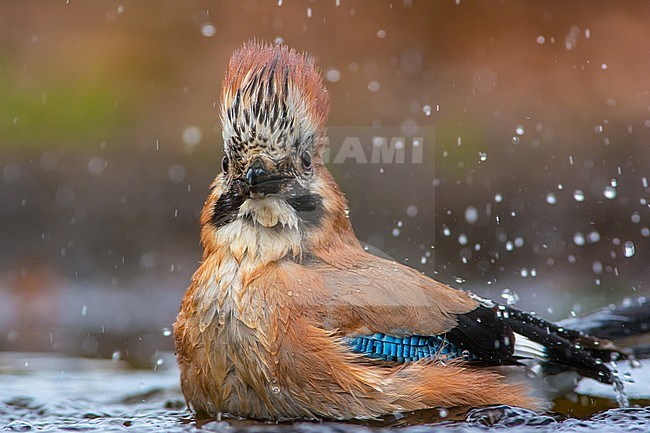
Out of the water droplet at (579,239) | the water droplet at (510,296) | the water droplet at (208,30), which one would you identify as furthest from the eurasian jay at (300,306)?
the water droplet at (208,30)

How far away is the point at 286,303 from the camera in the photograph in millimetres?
4211

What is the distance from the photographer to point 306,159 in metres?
4.45

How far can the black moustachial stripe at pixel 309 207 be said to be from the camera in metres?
4.46

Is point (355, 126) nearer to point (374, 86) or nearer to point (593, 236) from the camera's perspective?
point (374, 86)

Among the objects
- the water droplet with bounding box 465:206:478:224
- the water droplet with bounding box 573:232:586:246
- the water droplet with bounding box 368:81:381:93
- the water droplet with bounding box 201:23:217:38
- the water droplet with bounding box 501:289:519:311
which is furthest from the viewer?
the water droplet with bounding box 201:23:217:38

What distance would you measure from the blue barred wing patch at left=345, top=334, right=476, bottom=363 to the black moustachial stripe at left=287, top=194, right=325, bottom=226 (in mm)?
591

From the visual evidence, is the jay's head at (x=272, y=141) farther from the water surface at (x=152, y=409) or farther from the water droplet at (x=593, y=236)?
the water droplet at (x=593, y=236)

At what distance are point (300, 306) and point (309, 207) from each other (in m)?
0.51

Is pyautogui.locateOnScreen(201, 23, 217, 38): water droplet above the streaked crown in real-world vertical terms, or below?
above

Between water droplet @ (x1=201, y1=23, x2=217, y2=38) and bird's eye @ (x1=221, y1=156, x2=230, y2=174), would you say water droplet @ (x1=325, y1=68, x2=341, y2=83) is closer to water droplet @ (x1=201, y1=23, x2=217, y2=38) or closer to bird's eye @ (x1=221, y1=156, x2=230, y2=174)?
water droplet @ (x1=201, y1=23, x2=217, y2=38)

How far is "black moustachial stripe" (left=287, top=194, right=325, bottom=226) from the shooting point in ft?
14.6

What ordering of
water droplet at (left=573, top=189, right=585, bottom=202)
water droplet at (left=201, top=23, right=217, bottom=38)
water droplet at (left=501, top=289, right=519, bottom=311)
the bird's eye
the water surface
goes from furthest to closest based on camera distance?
1. water droplet at (left=201, top=23, right=217, bottom=38)
2. water droplet at (left=573, top=189, right=585, bottom=202)
3. water droplet at (left=501, top=289, right=519, bottom=311)
4. the bird's eye
5. the water surface

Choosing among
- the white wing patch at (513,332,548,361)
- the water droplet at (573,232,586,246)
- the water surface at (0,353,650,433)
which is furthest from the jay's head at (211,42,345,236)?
the water droplet at (573,232,586,246)

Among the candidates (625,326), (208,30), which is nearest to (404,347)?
(625,326)
